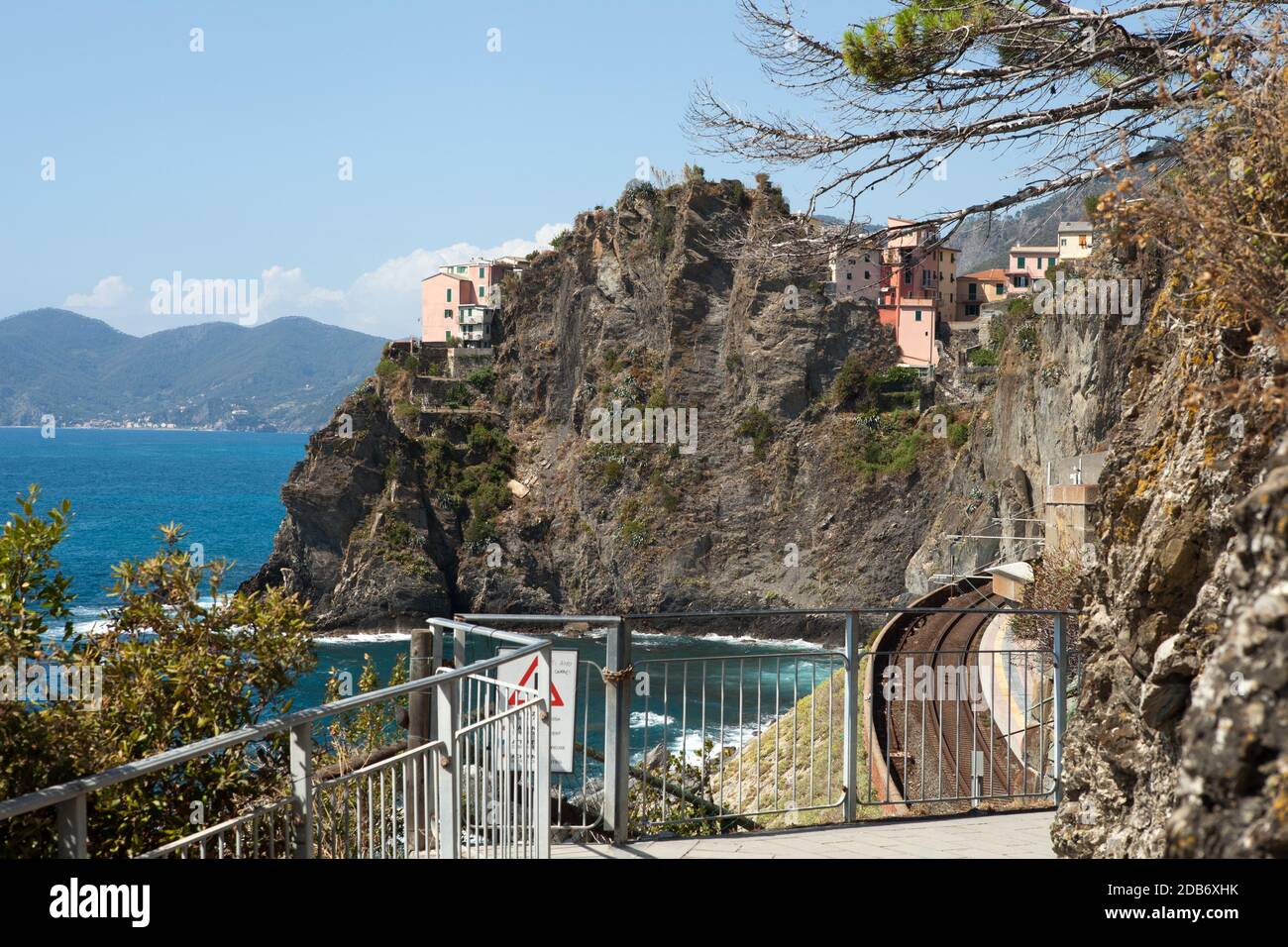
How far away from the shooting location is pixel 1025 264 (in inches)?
3706

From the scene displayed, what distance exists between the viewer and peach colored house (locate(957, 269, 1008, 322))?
86.2m

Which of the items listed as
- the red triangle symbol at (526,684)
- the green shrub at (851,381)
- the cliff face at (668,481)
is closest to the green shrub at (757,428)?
the cliff face at (668,481)

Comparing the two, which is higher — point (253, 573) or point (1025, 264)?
point (1025, 264)

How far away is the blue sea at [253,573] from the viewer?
11916 mm

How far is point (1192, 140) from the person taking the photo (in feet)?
13.9

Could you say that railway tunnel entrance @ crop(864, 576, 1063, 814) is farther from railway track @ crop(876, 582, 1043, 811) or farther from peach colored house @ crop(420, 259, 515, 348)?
peach colored house @ crop(420, 259, 515, 348)

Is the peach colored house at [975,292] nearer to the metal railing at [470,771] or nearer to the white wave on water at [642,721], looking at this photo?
the white wave on water at [642,721]

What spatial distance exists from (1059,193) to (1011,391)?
3706 centimetres

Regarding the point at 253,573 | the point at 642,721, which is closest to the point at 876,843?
the point at 642,721

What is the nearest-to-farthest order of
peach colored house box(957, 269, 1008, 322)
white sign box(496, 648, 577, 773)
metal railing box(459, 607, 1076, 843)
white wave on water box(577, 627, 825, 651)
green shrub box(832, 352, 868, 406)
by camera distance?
white sign box(496, 648, 577, 773) < metal railing box(459, 607, 1076, 843) < white wave on water box(577, 627, 825, 651) < green shrub box(832, 352, 868, 406) < peach colored house box(957, 269, 1008, 322)

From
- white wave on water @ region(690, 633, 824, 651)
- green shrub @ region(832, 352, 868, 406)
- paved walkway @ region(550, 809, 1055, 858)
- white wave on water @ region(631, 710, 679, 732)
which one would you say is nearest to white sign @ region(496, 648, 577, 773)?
paved walkway @ region(550, 809, 1055, 858)

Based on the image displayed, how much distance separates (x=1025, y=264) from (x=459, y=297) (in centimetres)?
4905

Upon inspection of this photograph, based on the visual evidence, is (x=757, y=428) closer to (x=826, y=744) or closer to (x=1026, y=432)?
(x=1026, y=432)

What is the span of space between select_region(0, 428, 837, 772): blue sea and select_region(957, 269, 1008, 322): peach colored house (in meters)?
31.3
